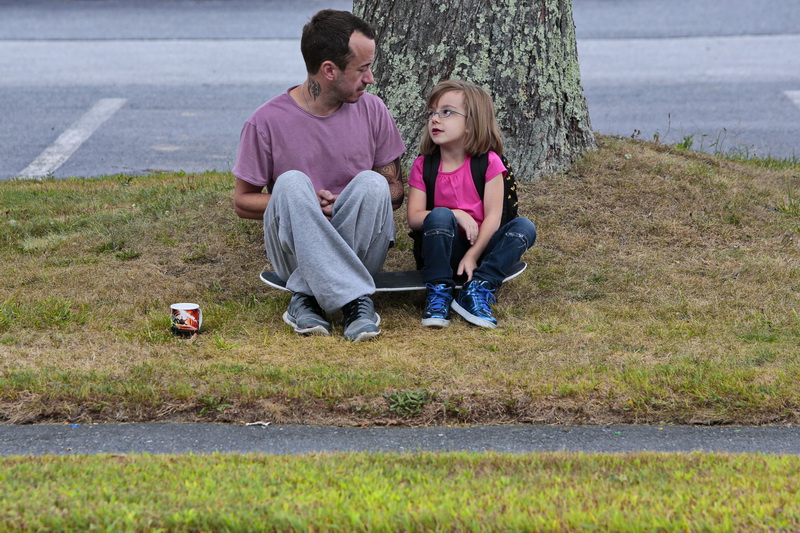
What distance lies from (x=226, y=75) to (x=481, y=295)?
735cm

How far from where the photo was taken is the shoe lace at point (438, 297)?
4660 mm

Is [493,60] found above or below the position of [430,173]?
above

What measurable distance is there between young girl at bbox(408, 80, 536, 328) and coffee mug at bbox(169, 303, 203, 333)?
107cm

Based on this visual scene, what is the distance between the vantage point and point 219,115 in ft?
32.0

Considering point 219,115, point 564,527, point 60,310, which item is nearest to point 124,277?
point 60,310

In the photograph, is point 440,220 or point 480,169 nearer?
point 440,220

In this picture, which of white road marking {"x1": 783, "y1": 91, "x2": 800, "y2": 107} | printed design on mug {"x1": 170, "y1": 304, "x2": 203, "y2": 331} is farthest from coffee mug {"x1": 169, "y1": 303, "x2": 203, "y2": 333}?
white road marking {"x1": 783, "y1": 91, "x2": 800, "y2": 107}

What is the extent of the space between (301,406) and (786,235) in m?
3.37

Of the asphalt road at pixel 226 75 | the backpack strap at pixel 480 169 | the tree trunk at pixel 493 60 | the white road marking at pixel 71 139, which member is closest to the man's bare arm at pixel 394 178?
the backpack strap at pixel 480 169

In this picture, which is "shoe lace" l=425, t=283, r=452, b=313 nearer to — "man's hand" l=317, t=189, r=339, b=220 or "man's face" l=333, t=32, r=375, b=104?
"man's hand" l=317, t=189, r=339, b=220

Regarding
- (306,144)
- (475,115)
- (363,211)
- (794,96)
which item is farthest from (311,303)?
(794,96)

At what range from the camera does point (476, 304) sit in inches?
184

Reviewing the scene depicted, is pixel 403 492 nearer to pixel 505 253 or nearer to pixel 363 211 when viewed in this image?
pixel 363 211

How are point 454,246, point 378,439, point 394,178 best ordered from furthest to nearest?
1. point 394,178
2. point 454,246
3. point 378,439
